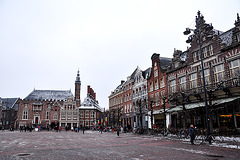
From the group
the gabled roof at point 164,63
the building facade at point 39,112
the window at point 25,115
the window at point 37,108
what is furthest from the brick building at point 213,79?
the window at point 25,115

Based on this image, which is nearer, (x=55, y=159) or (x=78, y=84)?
(x=55, y=159)

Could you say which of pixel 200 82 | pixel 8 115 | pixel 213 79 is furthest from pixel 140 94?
pixel 8 115

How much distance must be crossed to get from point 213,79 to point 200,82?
215 centimetres

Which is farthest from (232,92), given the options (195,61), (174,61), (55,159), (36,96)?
(36,96)

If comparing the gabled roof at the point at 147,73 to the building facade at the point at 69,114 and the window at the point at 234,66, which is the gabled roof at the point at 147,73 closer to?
the window at the point at 234,66

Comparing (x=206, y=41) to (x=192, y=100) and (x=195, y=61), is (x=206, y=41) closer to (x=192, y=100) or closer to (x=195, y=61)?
(x=195, y=61)

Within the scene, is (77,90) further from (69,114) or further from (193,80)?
(193,80)

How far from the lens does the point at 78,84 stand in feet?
266

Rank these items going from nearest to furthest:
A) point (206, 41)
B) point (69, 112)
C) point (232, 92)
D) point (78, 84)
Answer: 1. point (232, 92)
2. point (206, 41)
3. point (69, 112)
4. point (78, 84)

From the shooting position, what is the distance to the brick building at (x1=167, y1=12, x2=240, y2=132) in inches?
902

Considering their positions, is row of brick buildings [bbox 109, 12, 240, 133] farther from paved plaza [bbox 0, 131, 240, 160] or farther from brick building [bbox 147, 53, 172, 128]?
paved plaza [bbox 0, 131, 240, 160]

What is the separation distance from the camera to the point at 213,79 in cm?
2623

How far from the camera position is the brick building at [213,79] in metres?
22.9

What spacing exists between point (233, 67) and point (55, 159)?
22638 mm
